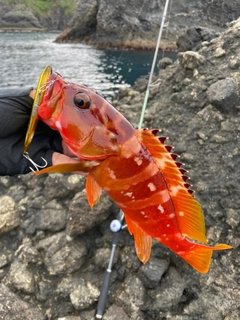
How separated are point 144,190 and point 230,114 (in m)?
3.24

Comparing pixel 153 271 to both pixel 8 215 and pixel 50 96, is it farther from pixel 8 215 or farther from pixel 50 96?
pixel 50 96

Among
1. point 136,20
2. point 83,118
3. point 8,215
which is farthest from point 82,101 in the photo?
point 136,20

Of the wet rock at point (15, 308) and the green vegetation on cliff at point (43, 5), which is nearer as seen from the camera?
the wet rock at point (15, 308)

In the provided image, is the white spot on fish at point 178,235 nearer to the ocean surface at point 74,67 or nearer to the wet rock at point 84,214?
the wet rock at point 84,214

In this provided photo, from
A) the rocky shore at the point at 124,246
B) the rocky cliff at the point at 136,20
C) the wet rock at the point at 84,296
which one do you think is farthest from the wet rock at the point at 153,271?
A: the rocky cliff at the point at 136,20

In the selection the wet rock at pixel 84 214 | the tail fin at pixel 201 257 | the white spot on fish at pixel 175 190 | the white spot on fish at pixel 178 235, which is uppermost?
the white spot on fish at pixel 175 190

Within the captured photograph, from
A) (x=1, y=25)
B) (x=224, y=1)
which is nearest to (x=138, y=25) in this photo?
(x=224, y=1)

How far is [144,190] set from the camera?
219 cm

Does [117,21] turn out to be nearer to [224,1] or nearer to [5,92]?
[224,1]

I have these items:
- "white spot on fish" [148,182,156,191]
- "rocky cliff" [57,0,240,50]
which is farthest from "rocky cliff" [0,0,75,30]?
"white spot on fish" [148,182,156,191]

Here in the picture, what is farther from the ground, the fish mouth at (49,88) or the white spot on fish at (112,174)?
the fish mouth at (49,88)

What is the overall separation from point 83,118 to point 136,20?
4690 centimetres

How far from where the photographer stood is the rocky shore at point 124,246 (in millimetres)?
3584

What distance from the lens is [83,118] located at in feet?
6.88
